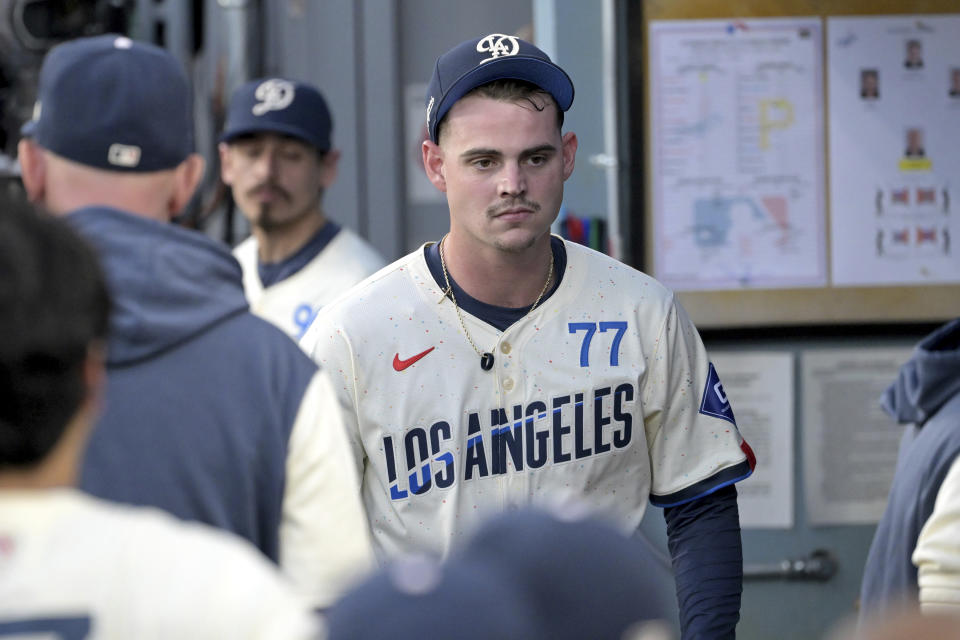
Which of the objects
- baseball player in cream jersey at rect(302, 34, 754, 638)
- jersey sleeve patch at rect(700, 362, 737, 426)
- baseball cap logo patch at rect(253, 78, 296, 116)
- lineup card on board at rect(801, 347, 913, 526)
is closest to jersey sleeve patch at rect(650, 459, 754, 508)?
baseball player in cream jersey at rect(302, 34, 754, 638)

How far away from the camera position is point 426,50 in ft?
18.2

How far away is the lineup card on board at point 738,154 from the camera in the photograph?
4352 mm

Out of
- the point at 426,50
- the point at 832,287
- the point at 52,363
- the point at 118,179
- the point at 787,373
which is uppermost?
the point at 426,50

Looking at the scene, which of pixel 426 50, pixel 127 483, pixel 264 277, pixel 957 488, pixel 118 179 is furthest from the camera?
pixel 426 50

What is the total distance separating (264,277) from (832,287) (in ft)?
6.29

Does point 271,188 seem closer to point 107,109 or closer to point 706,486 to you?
point 706,486

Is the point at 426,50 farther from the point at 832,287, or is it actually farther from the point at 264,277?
the point at 832,287

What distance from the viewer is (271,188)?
485 cm

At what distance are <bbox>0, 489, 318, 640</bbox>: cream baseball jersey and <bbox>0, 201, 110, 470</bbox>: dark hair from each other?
0.06 metres

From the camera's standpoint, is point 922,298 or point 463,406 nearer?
point 463,406

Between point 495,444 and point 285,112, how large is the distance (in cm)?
228

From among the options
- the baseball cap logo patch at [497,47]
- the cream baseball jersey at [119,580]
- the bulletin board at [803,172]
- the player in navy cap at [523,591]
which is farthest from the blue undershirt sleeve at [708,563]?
the player in navy cap at [523,591]

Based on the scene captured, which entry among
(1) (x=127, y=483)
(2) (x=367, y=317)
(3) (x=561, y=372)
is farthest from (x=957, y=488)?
(1) (x=127, y=483)

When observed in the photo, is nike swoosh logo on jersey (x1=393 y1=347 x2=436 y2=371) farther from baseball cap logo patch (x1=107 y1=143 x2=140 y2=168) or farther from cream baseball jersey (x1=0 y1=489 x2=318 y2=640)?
cream baseball jersey (x1=0 y1=489 x2=318 y2=640)
